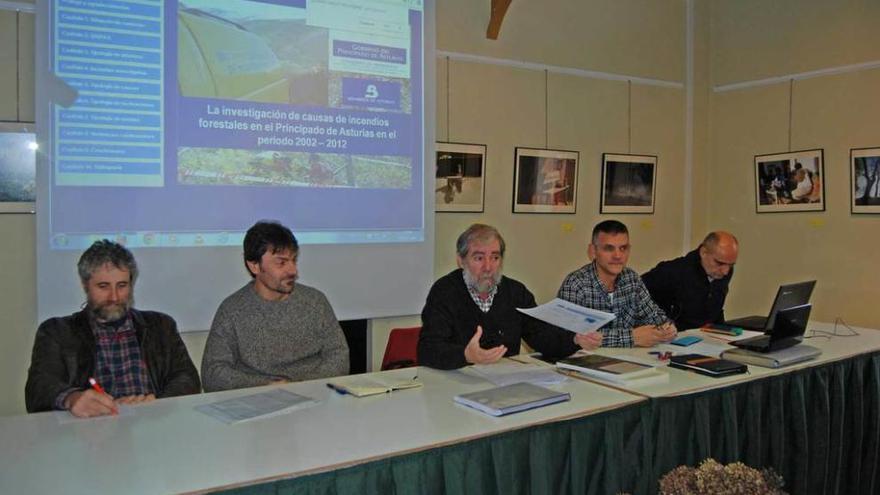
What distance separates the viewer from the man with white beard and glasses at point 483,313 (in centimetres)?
263

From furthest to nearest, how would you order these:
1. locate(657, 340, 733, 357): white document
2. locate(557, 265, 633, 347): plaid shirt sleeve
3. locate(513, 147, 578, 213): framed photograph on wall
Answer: locate(513, 147, 578, 213): framed photograph on wall
locate(557, 265, 633, 347): plaid shirt sleeve
locate(657, 340, 733, 357): white document

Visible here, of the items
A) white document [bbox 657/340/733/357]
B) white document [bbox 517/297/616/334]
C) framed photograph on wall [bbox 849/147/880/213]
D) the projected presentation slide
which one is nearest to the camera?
white document [bbox 517/297/616/334]

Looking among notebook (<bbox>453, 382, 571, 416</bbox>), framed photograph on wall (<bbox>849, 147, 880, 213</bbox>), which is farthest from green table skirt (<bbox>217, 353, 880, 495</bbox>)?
framed photograph on wall (<bbox>849, 147, 880, 213</bbox>)

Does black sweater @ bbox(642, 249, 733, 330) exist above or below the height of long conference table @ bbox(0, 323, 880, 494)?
above

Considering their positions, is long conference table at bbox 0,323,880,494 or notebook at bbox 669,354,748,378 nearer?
long conference table at bbox 0,323,880,494

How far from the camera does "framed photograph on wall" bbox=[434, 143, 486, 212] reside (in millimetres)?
4152

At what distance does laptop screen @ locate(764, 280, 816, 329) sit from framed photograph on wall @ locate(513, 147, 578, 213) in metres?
2.05

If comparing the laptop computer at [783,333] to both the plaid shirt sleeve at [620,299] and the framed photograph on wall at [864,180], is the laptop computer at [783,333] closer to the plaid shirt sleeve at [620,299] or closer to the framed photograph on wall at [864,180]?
the plaid shirt sleeve at [620,299]

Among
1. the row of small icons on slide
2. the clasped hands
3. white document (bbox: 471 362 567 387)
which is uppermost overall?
the row of small icons on slide

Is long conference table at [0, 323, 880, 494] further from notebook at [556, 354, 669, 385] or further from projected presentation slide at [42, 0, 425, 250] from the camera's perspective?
projected presentation slide at [42, 0, 425, 250]

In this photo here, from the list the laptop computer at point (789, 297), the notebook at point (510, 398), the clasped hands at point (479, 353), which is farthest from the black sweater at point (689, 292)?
the notebook at point (510, 398)

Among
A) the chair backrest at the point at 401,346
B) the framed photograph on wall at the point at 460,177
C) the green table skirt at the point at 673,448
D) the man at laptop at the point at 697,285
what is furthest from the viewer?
the framed photograph on wall at the point at 460,177

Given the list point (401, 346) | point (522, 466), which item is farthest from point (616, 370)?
point (401, 346)

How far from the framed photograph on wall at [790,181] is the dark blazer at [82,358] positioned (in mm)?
4265
